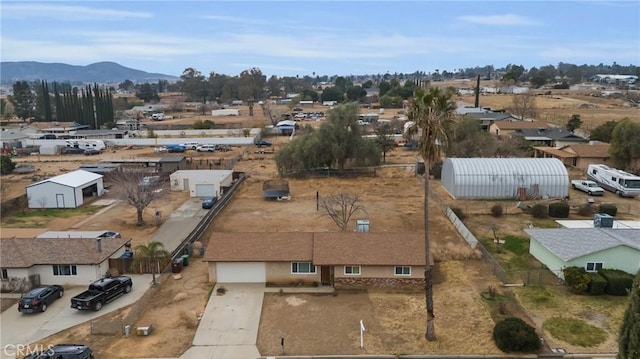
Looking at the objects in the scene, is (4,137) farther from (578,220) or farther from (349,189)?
(578,220)

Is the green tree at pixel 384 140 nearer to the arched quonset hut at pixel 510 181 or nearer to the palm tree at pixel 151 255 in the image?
the arched quonset hut at pixel 510 181

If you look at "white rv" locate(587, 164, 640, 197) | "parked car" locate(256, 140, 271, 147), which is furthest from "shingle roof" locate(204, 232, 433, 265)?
"parked car" locate(256, 140, 271, 147)

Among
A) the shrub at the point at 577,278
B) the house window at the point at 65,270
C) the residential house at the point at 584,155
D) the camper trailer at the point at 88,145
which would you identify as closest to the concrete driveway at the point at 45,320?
the house window at the point at 65,270

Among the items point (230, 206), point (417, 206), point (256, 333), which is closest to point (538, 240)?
point (417, 206)

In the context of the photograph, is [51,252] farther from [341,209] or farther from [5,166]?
[5,166]

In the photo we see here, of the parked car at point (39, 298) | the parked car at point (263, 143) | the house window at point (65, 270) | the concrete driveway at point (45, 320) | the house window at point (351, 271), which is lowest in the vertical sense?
the concrete driveway at point (45, 320)

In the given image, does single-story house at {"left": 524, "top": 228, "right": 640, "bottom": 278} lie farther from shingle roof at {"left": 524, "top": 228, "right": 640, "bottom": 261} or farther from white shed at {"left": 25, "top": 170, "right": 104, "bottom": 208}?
white shed at {"left": 25, "top": 170, "right": 104, "bottom": 208}
